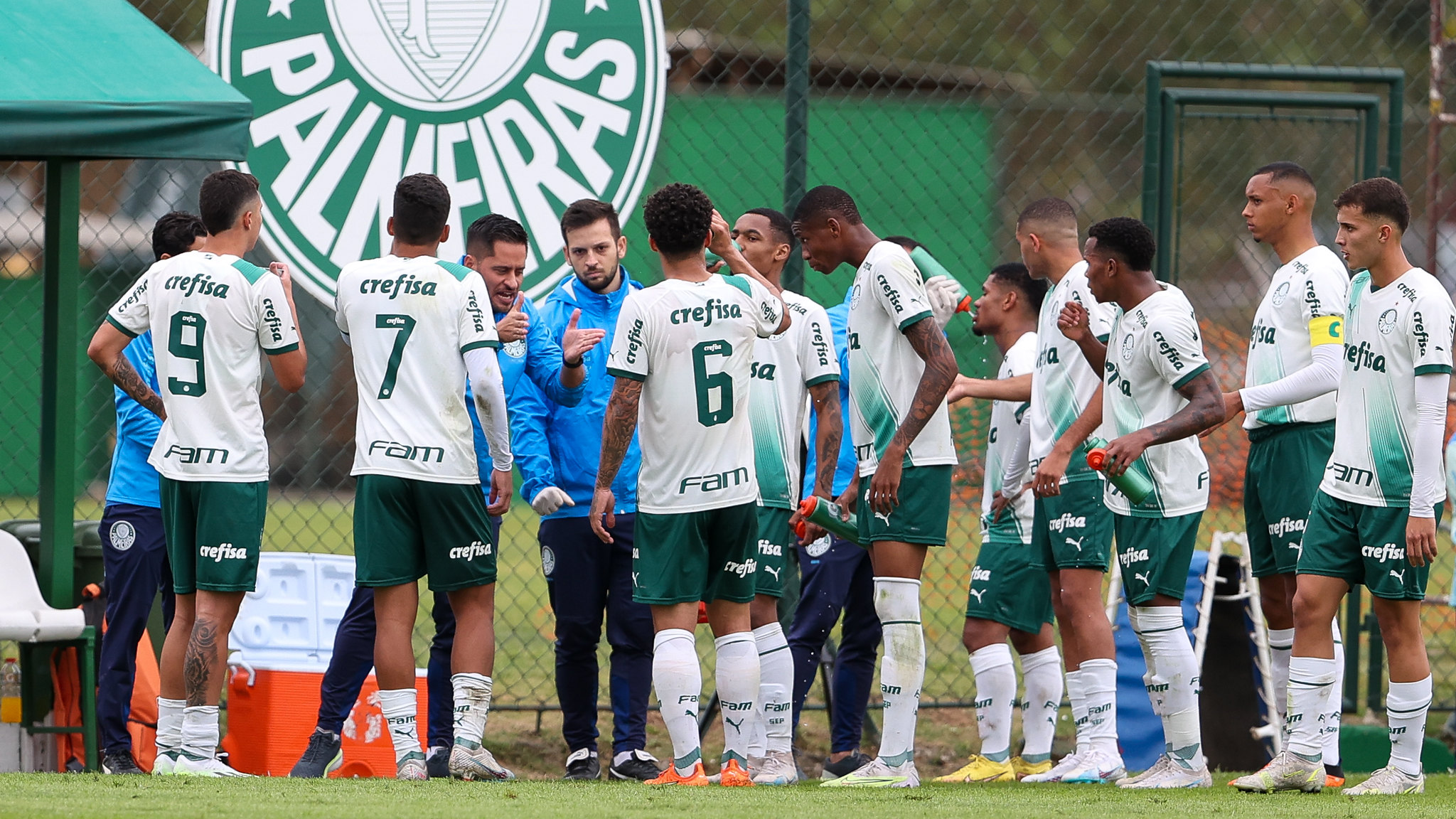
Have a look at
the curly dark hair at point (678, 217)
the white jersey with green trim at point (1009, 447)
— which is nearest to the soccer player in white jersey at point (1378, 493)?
the white jersey with green trim at point (1009, 447)

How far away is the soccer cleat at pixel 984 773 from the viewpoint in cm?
622

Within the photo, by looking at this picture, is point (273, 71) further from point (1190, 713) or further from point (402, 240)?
point (1190, 713)

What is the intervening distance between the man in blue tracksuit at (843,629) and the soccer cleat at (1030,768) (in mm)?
575

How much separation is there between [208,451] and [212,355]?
1.04 feet

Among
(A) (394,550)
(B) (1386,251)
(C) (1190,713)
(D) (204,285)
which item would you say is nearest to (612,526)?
(A) (394,550)

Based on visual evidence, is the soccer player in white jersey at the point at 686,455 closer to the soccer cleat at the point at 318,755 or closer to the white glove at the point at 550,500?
the white glove at the point at 550,500

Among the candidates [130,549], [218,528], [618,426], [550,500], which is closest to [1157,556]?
[618,426]

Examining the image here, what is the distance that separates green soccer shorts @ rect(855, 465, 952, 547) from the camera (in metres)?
5.79

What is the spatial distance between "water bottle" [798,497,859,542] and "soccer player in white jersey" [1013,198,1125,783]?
67 centimetres

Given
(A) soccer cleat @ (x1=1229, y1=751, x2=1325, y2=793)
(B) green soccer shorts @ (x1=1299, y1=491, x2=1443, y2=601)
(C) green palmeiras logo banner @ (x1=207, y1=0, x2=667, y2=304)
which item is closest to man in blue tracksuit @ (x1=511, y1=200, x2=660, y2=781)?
(C) green palmeiras logo banner @ (x1=207, y1=0, x2=667, y2=304)

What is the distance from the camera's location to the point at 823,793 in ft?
17.3

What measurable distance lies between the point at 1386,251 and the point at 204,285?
12.6 ft

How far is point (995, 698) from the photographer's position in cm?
637

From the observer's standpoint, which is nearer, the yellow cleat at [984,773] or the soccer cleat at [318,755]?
the soccer cleat at [318,755]
